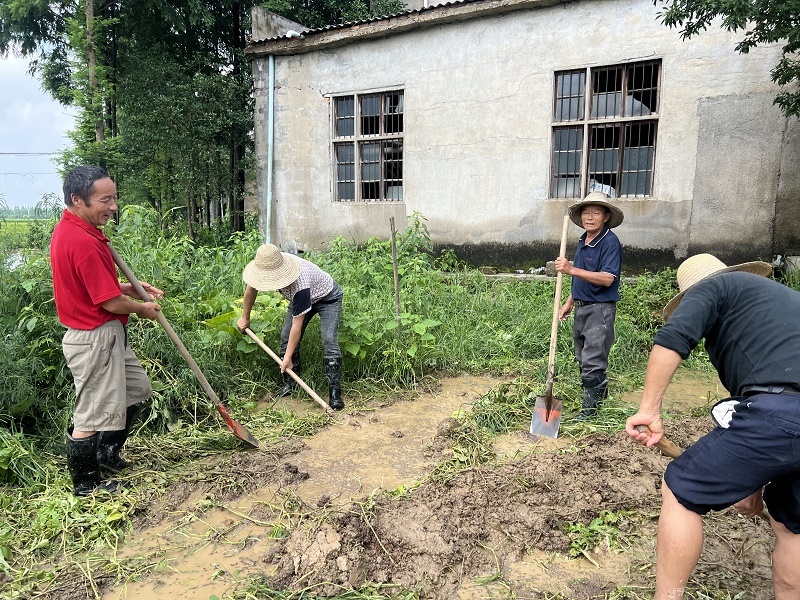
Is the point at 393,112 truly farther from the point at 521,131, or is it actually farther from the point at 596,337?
the point at 596,337

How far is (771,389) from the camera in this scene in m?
1.84

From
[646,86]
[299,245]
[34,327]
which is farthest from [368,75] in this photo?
[34,327]

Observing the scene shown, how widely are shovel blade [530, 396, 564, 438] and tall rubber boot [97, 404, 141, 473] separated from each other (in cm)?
275

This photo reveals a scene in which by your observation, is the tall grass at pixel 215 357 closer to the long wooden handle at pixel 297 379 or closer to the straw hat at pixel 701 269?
the long wooden handle at pixel 297 379

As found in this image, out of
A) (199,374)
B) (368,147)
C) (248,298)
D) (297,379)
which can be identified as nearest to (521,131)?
(368,147)

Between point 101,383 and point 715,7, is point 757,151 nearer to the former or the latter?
point 715,7

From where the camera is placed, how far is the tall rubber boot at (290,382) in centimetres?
485

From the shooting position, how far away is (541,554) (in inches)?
105

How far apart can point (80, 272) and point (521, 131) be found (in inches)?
264

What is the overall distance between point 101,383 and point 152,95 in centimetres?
1098

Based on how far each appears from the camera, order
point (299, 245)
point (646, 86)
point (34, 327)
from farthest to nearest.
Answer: point (299, 245) < point (646, 86) < point (34, 327)

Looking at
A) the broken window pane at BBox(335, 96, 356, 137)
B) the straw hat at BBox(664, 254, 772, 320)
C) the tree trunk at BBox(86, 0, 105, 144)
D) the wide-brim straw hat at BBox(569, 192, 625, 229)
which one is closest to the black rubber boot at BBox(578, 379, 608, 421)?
the wide-brim straw hat at BBox(569, 192, 625, 229)

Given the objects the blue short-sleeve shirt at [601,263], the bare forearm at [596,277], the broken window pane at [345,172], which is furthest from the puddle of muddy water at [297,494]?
the broken window pane at [345,172]

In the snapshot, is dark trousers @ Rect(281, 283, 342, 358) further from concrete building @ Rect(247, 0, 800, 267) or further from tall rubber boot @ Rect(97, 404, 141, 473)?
concrete building @ Rect(247, 0, 800, 267)
